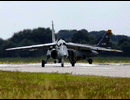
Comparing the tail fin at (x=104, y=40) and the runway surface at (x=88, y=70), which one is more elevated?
the tail fin at (x=104, y=40)

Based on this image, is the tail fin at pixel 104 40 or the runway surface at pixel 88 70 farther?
the tail fin at pixel 104 40

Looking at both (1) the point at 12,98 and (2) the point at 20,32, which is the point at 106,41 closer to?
(1) the point at 12,98

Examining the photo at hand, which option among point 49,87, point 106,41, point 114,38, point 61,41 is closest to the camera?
point 49,87

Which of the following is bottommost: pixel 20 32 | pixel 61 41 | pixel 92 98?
pixel 92 98

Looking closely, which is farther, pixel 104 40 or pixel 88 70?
pixel 104 40

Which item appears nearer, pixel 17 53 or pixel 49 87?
pixel 49 87

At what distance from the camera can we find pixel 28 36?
8456 cm

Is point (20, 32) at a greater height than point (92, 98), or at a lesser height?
greater

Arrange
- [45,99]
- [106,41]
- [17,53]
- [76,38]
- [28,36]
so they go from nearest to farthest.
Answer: [45,99] → [106,41] → [17,53] → [28,36] → [76,38]

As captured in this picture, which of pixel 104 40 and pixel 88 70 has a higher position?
pixel 104 40

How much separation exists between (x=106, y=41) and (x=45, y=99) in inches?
1520

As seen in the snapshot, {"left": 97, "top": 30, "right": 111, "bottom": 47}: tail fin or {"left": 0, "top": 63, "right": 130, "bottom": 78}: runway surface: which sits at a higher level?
{"left": 97, "top": 30, "right": 111, "bottom": 47}: tail fin

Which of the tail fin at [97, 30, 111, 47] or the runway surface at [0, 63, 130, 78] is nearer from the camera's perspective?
the runway surface at [0, 63, 130, 78]

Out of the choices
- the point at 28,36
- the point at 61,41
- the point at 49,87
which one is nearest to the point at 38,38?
the point at 28,36
